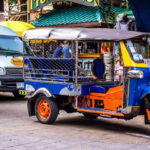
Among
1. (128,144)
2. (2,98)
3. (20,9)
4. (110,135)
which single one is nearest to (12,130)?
(110,135)

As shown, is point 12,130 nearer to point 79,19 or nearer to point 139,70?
point 139,70

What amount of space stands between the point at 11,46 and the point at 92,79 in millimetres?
5419

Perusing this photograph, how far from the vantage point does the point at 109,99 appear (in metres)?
7.96

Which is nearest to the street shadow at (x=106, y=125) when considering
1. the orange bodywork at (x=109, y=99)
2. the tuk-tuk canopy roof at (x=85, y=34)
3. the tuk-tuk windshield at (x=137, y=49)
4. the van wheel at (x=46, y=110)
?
the van wheel at (x=46, y=110)

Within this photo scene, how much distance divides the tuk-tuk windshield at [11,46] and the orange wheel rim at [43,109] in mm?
4676

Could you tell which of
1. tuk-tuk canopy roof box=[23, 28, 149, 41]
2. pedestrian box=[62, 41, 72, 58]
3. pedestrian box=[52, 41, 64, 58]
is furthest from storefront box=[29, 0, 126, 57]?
tuk-tuk canopy roof box=[23, 28, 149, 41]

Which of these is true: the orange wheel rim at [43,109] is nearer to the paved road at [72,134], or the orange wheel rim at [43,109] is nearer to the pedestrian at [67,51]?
the paved road at [72,134]

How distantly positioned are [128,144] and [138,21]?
17.7 feet

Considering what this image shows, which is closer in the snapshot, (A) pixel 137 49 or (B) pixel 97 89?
(A) pixel 137 49

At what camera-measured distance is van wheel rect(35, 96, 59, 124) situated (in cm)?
848

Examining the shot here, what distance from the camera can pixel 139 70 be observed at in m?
7.24

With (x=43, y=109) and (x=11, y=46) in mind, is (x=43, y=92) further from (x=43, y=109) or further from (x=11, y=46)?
(x=11, y=46)

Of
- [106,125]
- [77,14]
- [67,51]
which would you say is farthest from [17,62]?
[77,14]

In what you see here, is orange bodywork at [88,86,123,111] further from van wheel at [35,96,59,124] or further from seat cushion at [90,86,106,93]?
van wheel at [35,96,59,124]
